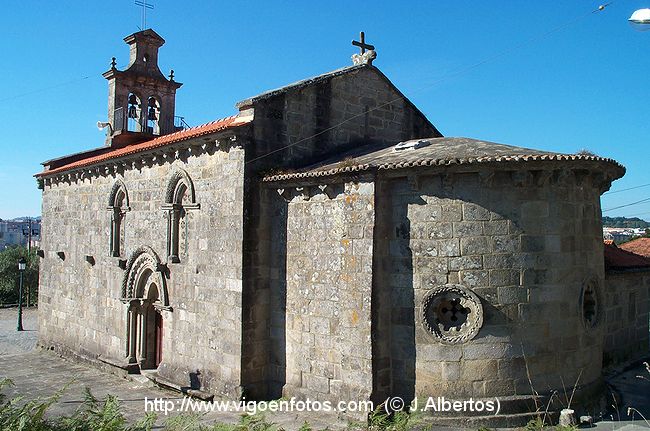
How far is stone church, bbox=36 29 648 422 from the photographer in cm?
903

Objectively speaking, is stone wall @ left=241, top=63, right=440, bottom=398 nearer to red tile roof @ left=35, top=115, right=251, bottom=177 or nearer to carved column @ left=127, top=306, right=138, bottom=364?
red tile roof @ left=35, top=115, right=251, bottom=177

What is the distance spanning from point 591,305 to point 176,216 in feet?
28.7

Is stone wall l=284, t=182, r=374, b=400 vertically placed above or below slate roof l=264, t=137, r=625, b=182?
below

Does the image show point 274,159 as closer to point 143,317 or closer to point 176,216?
point 176,216

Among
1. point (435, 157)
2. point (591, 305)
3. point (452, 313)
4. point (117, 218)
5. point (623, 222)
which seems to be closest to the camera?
point (452, 313)

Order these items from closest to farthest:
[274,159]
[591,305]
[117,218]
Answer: [591,305]
[274,159]
[117,218]

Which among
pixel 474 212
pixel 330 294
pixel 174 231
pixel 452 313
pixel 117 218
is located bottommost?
pixel 452 313

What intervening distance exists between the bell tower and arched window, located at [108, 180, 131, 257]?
309 cm

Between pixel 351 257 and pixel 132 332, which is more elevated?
pixel 351 257

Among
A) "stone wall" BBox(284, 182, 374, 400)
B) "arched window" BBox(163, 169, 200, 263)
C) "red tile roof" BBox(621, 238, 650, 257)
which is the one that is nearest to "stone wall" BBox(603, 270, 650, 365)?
"red tile roof" BBox(621, 238, 650, 257)

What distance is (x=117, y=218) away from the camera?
48.3 ft

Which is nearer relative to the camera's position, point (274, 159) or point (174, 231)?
point (274, 159)

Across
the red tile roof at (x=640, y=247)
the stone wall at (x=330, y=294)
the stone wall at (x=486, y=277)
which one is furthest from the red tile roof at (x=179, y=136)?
the red tile roof at (x=640, y=247)

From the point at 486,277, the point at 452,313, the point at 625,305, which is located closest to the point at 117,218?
the point at 452,313
